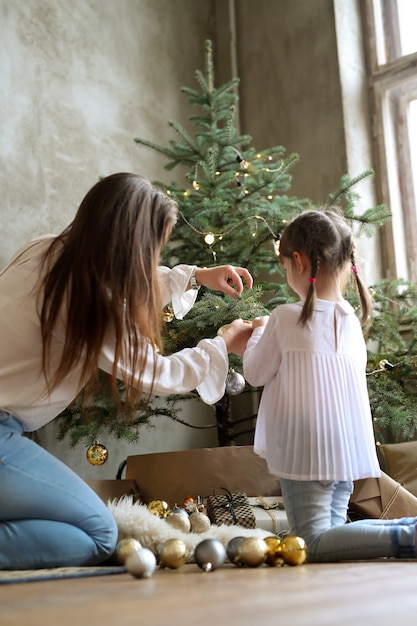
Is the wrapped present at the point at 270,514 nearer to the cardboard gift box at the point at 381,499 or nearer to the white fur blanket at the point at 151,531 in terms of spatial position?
the cardboard gift box at the point at 381,499

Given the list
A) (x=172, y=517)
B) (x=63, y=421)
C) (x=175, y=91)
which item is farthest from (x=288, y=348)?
(x=175, y=91)

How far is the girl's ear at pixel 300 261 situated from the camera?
1947mm

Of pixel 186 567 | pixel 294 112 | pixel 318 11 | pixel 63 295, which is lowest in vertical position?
pixel 186 567

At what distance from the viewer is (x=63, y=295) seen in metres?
1.69

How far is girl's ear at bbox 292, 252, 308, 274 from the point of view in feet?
6.39

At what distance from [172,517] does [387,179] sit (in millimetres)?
2589

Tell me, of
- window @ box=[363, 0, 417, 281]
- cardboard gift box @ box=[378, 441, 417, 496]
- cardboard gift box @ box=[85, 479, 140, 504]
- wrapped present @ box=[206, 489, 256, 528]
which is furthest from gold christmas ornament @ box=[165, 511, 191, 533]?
window @ box=[363, 0, 417, 281]

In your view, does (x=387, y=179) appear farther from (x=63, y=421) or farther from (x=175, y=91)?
(x=63, y=421)

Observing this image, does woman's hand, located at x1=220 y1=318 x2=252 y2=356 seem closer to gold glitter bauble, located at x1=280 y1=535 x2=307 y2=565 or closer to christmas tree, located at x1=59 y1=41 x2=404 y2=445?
gold glitter bauble, located at x1=280 y1=535 x2=307 y2=565

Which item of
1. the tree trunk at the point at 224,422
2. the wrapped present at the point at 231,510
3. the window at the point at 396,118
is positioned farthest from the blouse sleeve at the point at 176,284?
the window at the point at 396,118

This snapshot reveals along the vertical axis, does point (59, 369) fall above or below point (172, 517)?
above

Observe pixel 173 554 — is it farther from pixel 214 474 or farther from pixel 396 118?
pixel 396 118

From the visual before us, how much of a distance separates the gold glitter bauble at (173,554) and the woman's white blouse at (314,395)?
328 millimetres

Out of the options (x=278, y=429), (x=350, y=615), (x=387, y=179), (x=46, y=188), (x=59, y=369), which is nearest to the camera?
(x=350, y=615)
